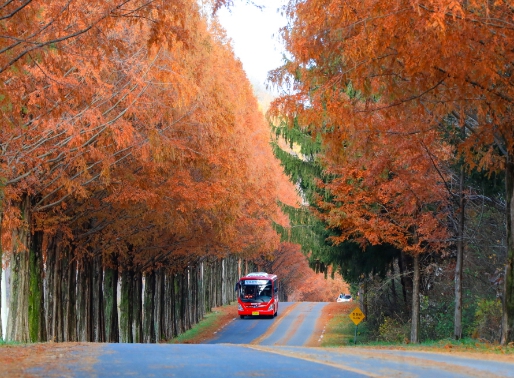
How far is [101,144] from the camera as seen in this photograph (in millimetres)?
19641

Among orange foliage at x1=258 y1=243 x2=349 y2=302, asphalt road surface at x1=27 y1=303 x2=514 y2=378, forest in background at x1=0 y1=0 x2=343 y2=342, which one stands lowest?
orange foliage at x1=258 y1=243 x2=349 y2=302

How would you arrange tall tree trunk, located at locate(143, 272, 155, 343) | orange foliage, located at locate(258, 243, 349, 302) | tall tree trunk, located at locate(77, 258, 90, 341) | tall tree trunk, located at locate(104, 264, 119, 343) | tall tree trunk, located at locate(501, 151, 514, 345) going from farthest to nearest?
orange foliage, located at locate(258, 243, 349, 302), tall tree trunk, located at locate(143, 272, 155, 343), tall tree trunk, located at locate(104, 264, 119, 343), tall tree trunk, located at locate(77, 258, 90, 341), tall tree trunk, located at locate(501, 151, 514, 345)

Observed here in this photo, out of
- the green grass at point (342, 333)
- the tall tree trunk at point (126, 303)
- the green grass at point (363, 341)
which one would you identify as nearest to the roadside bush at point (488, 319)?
the green grass at point (363, 341)

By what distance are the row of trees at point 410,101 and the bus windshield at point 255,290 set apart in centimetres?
2880

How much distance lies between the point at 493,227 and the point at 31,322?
56.0ft

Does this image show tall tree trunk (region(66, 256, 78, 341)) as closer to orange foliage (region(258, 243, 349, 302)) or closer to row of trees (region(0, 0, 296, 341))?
row of trees (region(0, 0, 296, 341))

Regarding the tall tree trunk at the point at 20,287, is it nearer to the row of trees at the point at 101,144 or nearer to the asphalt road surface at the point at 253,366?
the row of trees at the point at 101,144

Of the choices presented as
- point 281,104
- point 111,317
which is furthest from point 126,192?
point 111,317

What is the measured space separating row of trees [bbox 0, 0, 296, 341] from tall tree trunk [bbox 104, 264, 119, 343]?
0.07 metres

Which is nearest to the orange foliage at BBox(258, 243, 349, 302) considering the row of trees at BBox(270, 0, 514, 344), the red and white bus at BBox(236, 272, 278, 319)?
the red and white bus at BBox(236, 272, 278, 319)

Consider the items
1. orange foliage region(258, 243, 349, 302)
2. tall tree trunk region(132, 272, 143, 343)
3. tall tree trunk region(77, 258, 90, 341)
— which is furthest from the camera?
orange foliage region(258, 243, 349, 302)

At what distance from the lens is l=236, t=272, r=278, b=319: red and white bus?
5603 centimetres

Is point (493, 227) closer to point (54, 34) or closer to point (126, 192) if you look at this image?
point (126, 192)

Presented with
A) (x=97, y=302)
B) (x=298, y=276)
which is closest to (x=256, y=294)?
(x=97, y=302)
